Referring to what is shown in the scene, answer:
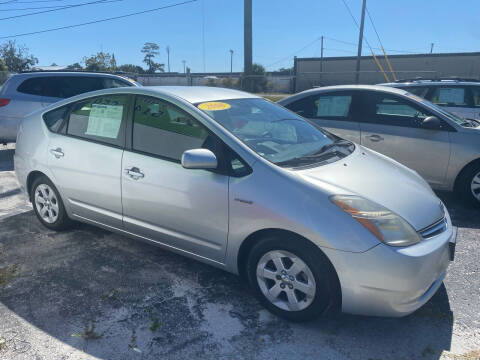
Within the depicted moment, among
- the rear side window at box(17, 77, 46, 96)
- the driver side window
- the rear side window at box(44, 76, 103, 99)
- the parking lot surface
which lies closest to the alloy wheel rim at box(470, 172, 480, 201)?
the driver side window

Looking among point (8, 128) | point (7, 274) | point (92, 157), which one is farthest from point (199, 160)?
point (8, 128)

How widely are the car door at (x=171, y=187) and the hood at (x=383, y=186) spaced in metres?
0.69

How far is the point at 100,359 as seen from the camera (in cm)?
240

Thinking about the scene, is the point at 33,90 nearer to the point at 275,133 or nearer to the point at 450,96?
the point at 275,133

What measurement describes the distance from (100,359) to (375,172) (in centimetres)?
227

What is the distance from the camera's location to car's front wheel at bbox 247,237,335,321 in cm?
252

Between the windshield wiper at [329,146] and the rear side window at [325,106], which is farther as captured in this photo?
the rear side window at [325,106]

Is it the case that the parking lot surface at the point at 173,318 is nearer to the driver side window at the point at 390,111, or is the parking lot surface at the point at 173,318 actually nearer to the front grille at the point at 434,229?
the front grille at the point at 434,229

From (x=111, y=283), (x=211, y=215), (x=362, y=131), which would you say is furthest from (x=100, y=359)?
(x=362, y=131)

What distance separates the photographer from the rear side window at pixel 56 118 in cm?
402

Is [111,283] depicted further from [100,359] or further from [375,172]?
[375,172]

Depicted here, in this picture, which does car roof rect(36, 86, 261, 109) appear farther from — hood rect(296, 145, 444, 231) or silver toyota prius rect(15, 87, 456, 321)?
hood rect(296, 145, 444, 231)

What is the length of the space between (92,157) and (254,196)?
1725 millimetres

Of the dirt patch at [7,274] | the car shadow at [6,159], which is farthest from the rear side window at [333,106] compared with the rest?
the car shadow at [6,159]
